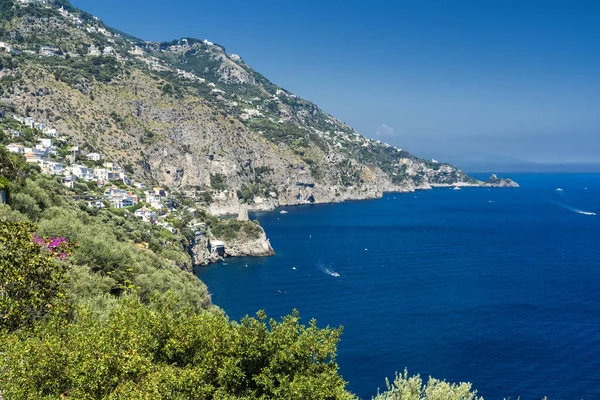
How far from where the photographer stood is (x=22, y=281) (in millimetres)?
13312

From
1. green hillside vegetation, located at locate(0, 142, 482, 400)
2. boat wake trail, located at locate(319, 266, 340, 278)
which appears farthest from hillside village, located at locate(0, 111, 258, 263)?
green hillside vegetation, located at locate(0, 142, 482, 400)

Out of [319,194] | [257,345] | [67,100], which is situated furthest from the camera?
[319,194]

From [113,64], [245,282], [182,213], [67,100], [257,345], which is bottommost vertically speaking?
[245,282]

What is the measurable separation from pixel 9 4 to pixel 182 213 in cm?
12971

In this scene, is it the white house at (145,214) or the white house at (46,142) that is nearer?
the white house at (145,214)

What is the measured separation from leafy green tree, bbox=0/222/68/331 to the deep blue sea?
3017 centimetres

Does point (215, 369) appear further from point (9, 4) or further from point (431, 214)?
point (9, 4)

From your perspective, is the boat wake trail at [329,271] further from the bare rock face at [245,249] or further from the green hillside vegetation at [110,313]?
the green hillside vegetation at [110,313]

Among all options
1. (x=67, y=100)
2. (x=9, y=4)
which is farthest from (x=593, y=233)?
(x=9, y=4)

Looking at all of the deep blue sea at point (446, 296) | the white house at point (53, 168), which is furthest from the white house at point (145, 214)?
the deep blue sea at point (446, 296)

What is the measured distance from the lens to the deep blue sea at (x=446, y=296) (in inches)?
1681

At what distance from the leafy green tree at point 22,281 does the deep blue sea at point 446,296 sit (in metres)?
30.2

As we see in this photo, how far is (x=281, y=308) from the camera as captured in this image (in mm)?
59094

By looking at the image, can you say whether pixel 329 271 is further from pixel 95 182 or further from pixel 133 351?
pixel 133 351
